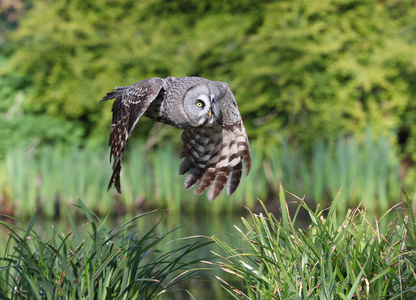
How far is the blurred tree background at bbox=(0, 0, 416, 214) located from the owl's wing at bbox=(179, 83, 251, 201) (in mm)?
6255

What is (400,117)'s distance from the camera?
11430 mm

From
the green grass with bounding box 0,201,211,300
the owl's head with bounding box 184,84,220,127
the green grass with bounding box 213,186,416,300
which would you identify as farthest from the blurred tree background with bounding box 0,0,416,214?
the green grass with bounding box 0,201,211,300

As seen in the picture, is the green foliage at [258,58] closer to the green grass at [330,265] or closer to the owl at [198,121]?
the owl at [198,121]

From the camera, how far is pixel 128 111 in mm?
3881

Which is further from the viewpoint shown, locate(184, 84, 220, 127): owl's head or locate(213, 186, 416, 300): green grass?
locate(184, 84, 220, 127): owl's head

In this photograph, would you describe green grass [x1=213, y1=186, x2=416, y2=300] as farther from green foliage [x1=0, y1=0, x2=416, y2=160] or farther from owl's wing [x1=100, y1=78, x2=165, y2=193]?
green foliage [x1=0, y1=0, x2=416, y2=160]

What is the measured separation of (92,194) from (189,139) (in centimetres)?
383

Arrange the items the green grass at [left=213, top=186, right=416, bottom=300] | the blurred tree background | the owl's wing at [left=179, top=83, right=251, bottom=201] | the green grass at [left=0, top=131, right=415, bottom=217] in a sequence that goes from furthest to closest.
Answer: the blurred tree background
the green grass at [left=0, top=131, right=415, bottom=217]
the owl's wing at [left=179, top=83, right=251, bottom=201]
the green grass at [left=213, top=186, right=416, bottom=300]

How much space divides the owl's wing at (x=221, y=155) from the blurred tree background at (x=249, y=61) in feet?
20.5

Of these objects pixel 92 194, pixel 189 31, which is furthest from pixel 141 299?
pixel 189 31

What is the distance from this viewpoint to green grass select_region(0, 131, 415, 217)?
8.13 metres

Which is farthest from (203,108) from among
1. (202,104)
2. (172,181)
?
(172,181)

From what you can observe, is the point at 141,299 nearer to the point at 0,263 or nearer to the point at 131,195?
the point at 0,263

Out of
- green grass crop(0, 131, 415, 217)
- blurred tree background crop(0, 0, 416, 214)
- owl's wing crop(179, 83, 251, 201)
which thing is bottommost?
green grass crop(0, 131, 415, 217)
